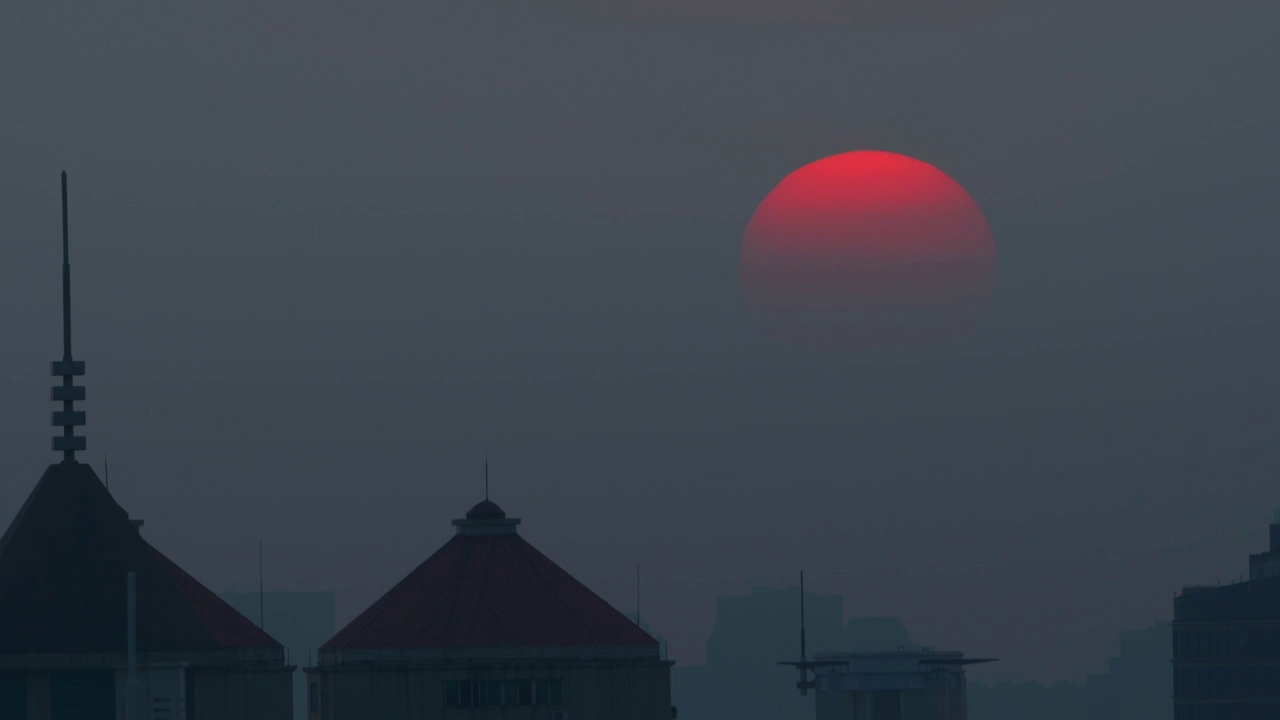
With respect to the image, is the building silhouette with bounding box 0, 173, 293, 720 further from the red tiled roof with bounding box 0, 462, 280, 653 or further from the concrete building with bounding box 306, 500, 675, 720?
the concrete building with bounding box 306, 500, 675, 720

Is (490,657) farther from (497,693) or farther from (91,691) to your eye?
(91,691)

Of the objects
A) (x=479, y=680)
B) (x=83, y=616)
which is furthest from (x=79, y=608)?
(x=479, y=680)

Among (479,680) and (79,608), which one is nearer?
(79,608)

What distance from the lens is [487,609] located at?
146m

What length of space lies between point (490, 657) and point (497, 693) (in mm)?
2225

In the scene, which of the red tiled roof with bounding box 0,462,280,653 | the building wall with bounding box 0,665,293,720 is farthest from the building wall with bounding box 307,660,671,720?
the red tiled roof with bounding box 0,462,280,653

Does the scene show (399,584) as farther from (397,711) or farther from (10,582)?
(10,582)

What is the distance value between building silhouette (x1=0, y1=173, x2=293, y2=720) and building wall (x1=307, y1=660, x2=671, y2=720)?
1215 inches

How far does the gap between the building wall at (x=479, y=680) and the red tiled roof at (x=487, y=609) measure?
1497mm

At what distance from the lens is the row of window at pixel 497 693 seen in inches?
5640

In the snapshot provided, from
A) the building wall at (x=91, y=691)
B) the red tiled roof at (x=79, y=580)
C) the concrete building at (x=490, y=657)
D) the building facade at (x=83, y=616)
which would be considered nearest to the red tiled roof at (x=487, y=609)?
the concrete building at (x=490, y=657)

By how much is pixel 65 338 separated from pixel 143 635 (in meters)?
14.7

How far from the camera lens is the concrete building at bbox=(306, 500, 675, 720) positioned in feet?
470

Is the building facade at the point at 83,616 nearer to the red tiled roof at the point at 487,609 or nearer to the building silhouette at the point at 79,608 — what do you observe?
the building silhouette at the point at 79,608
